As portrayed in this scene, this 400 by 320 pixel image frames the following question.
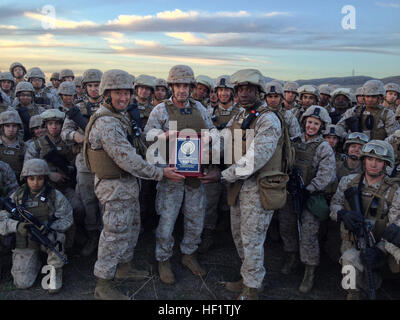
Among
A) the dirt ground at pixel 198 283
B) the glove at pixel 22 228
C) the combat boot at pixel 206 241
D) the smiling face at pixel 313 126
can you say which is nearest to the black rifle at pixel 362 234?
the dirt ground at pixel 198 283

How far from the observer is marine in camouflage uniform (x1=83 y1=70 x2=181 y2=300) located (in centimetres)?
405

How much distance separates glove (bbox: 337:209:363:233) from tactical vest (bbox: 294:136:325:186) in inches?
29.0

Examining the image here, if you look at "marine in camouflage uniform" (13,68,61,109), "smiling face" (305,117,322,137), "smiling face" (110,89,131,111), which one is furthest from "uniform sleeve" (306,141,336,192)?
"marine in camouflage uniform" (13,68,61,109)

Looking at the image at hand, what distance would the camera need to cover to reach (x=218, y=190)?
595cm

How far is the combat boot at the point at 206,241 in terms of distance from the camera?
5691 mm

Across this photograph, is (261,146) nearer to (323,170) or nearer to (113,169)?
(323,170)

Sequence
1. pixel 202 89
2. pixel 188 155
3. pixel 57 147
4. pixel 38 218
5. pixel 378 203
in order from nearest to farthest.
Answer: pixel 378 203, pixel 188 155, pixel 38 218, pixel 57 147, pixel 202 89

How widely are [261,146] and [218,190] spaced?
7.22ft

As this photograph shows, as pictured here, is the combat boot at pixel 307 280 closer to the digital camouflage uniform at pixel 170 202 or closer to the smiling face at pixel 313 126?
the digital camouflage uniform at pixel 170 202

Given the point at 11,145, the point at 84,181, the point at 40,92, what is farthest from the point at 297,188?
the point at 40,92

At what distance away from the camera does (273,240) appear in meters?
6.16

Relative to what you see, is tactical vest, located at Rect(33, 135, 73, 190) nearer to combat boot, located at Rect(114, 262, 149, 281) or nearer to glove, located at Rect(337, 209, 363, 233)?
combat boot, located at Rect(114, 262, 149, 281)

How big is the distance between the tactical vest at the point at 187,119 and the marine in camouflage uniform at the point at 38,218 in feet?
5.82

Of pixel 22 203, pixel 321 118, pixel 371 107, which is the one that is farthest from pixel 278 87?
pixel 22 203
